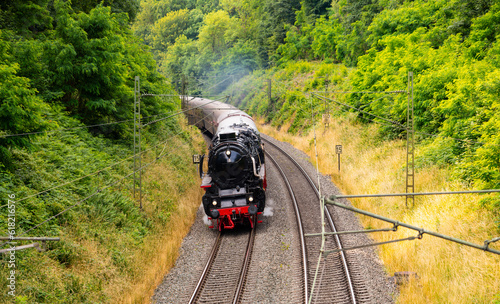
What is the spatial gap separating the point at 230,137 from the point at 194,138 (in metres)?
14.9

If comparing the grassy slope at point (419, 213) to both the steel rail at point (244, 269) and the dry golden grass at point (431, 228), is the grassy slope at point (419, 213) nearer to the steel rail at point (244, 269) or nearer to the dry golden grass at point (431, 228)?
the dry golden grass at point (431, 228)

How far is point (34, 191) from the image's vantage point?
1067cm

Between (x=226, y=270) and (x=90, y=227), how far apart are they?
476 cm

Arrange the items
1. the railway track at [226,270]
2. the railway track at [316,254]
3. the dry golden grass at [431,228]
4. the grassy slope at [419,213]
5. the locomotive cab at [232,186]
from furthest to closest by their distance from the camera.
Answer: the locomotive cab at [232,186]
the railway track at [226,270]
the railway track at [316,254]
the grassy slope at [419,213]
the dry golden grass at [431,228]

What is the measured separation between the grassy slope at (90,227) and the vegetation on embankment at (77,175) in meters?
0.04

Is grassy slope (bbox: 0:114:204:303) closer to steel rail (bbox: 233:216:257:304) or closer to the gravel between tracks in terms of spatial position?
the gravel between tracks

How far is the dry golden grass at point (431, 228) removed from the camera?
940cm

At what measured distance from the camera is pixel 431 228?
1252cm

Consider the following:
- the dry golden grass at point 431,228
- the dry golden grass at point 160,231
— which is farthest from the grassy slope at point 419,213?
the dry golden grass at point 160,231

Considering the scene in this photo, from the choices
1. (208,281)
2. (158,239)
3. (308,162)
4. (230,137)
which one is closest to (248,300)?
(208,281)

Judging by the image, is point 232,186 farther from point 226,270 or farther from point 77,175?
point 77,175

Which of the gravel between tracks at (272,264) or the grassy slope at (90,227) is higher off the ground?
the grassy slope at (90,227)

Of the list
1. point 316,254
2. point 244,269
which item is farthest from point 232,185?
point 316,254

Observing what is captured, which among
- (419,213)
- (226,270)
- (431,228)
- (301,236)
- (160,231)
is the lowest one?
(226,270)
